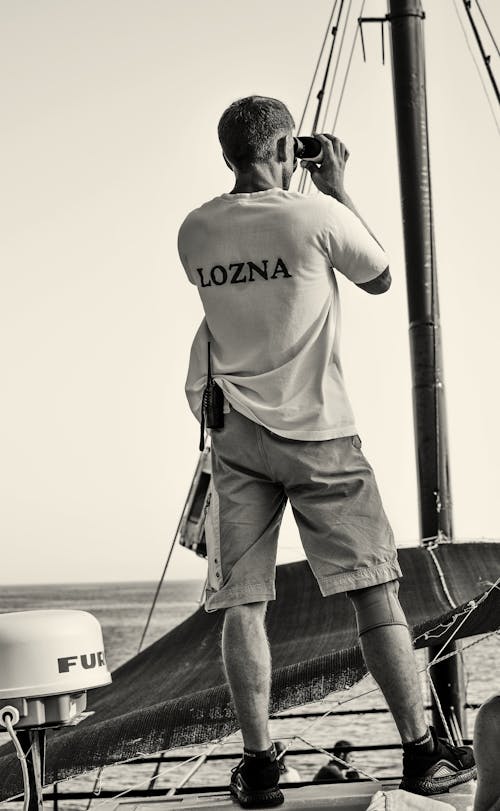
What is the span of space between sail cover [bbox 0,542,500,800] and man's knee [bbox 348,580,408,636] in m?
0.96

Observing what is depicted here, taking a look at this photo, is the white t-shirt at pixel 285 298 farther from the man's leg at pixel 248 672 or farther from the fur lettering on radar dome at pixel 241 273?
the man's leg at pixel 248 672

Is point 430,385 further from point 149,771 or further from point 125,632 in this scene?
point 125,632

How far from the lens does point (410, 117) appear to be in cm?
673

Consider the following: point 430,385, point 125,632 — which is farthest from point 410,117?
point 125,632

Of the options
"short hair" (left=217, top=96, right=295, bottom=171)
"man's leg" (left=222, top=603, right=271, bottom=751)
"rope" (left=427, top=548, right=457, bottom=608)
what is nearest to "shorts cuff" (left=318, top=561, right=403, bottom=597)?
"man's leg" (left=222, top=603, right=271, bottom=751)

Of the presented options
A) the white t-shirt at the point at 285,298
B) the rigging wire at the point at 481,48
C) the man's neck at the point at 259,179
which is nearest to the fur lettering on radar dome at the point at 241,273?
the white t-shirt at the point at 285,298

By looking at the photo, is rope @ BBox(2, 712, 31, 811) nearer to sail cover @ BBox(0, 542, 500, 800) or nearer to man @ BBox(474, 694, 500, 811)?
man @ BBox(474, 694, 500, 811)

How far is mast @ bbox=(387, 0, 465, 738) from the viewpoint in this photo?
21.0 feet

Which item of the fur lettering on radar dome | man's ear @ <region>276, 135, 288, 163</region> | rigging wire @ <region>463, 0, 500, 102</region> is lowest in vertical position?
the fur lettering on radar dome

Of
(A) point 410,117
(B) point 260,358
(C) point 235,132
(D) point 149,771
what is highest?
(A) point 410,117

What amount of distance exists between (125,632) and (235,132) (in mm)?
65284

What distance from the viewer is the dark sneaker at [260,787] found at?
8.89 ft

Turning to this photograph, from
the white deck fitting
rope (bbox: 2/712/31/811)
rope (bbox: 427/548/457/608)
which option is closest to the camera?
rope (bbox: 2/712/31/811)

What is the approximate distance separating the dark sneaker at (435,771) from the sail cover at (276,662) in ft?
3.18
